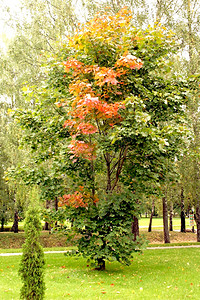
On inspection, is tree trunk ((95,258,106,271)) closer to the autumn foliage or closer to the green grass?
the green grass

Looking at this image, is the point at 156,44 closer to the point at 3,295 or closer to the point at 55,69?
the point at 55,69

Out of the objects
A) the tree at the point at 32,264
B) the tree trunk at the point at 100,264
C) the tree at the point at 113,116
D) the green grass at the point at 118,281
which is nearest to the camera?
the tree at the point at 32,264

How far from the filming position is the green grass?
5.78 meters

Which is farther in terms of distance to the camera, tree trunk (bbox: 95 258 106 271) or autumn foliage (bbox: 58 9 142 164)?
tree trunk (bbox: 95 258 106 271)

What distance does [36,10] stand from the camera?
1551cm

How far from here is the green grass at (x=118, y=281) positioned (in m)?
5.78

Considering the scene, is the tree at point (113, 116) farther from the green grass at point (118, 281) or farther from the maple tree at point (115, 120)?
the green grass at point (118, 281)

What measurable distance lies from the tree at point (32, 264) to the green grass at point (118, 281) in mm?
1584

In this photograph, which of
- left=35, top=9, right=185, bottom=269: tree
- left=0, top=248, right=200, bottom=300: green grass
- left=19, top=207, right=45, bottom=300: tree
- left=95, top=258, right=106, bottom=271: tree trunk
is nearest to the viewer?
left=19, top=207, right=45, bottom=300: tree

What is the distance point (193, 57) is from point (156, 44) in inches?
306

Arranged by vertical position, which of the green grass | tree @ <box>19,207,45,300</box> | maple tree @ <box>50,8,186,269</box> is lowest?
the green grass

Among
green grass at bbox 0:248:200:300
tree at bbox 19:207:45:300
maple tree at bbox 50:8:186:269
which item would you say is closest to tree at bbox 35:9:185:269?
maple tree at bbox 50:8:186:269

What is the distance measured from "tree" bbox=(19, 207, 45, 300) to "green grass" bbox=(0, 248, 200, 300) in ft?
5.20

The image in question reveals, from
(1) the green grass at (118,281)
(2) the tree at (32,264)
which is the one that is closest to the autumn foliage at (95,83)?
(2) the tree at (32,264)
